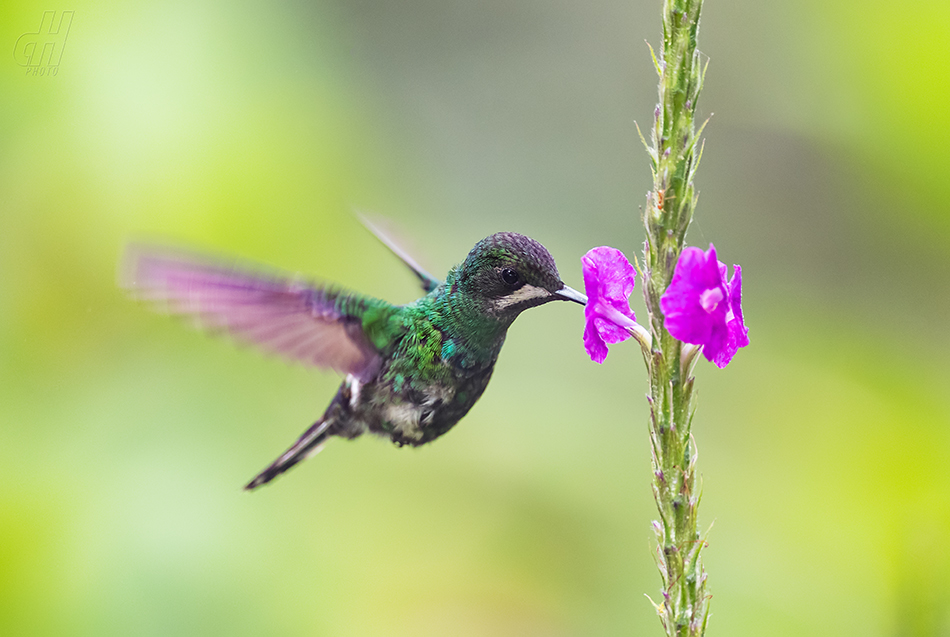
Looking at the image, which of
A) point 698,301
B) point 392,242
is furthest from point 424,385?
point 698,301

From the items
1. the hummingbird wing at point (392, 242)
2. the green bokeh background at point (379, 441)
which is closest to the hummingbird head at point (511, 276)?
the hummingbird wing at point (392, 242)

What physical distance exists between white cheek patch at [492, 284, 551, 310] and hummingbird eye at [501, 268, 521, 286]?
0.08 feet

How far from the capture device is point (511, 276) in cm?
196

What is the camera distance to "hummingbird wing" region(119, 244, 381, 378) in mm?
1874

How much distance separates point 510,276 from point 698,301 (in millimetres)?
644

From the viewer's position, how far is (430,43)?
20.1 ft

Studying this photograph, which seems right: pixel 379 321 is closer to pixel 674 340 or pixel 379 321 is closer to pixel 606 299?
pixel 606 299

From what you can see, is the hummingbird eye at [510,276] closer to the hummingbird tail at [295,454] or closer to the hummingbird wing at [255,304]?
the hummingbird wing at [255,304]

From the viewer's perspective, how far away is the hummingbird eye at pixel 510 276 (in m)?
1.95

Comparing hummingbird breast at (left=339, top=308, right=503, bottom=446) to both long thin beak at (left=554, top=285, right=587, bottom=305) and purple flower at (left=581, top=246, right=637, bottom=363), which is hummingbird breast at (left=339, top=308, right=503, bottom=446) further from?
purple flower at (left=581, top=246, right=637, bottom=363)

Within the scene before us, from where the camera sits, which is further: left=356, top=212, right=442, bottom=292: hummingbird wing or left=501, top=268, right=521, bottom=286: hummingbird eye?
left=356, top=212, right=442, bottom=292: hummingbird wing

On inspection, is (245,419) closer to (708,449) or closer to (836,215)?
(708,449)

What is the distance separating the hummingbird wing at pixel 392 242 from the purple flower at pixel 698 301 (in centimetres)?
123

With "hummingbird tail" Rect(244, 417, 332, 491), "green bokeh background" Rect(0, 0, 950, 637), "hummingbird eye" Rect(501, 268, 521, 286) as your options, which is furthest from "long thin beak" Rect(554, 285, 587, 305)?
"green bokeh background" Rect(0, 0, 950, 637)
